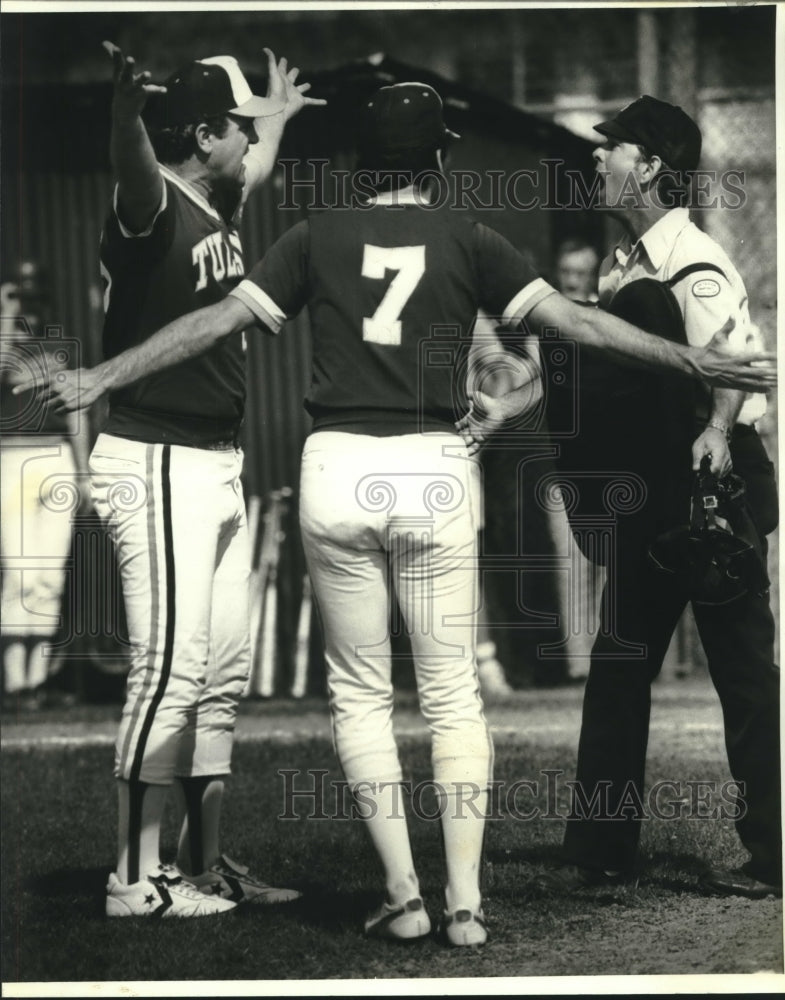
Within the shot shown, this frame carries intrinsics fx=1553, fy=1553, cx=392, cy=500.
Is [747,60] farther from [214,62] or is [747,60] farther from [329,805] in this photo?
[329,805]

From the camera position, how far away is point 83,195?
7.21 metres

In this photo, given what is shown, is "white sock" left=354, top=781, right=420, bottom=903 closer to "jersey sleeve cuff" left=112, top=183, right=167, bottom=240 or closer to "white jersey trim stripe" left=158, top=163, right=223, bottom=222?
"jersey sleeve cuff" left=112, top=183, right=167, bottom=240

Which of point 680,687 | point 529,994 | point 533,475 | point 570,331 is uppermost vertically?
point 570,331

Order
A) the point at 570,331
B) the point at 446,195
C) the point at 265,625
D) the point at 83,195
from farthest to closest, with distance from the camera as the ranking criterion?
the point at 265,625
the point at 83,195
the point at 446,195
the point at 570,331

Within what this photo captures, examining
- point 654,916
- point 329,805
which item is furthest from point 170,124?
point 654,916

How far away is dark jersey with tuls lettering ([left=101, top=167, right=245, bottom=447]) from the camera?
4.52m

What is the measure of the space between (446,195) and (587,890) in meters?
2.20

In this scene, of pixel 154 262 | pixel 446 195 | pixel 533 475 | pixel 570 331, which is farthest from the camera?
pixel 533 475

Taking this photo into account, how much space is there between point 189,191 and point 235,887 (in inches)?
82.2

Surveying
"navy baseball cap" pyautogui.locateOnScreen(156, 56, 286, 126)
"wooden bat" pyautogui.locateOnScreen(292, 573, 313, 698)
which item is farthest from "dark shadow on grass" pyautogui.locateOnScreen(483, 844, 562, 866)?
"wooden bat" pyautogui.locateOnScreen(292, 573, 313, 698)

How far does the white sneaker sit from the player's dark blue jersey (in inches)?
55.7

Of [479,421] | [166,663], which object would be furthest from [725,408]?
[166,663]

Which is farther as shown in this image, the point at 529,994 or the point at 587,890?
the point at 587,890

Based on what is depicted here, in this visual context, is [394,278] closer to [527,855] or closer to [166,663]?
[166,663]
